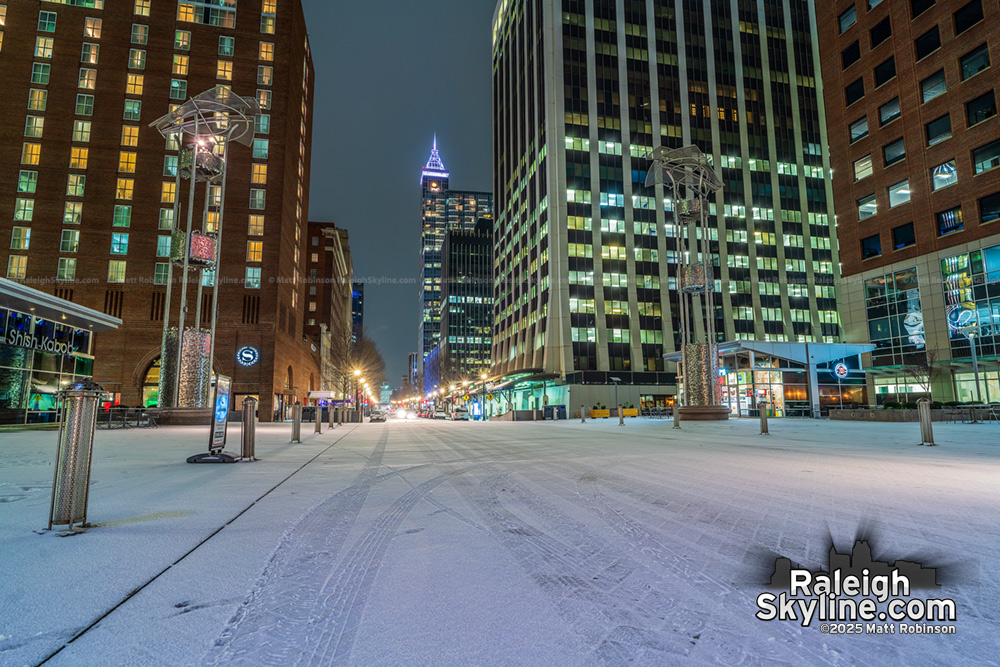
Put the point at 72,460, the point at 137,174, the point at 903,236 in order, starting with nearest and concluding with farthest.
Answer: the point at 72,460, the point at 903,236, the point at 137,174

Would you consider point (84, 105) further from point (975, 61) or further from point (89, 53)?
point (975, 61)

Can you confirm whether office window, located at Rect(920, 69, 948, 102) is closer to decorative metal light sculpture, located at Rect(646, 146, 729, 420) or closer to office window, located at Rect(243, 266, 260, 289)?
decorative metal light sculpture, located at Rect(646, 146, 729, 420)

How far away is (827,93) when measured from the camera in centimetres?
4631

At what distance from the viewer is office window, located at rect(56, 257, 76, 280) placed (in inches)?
1725

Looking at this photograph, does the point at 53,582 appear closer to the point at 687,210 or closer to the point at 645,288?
the point at 687,210

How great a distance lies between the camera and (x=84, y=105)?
46469 millimetres

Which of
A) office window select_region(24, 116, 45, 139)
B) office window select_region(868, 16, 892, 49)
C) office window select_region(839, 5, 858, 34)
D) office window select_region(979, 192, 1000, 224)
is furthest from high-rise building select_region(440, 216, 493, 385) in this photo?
office window select_region(979, 192, 1000, 224)

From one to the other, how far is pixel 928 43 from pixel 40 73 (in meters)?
75.1

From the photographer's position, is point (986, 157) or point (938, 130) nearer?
point (986, 157)

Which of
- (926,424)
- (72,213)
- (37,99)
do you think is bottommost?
(926,424)

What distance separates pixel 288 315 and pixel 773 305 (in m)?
65.6

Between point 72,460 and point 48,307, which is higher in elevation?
point 48,307

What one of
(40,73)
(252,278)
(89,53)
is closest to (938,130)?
(252,278)

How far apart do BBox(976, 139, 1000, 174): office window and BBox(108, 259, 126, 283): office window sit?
218ft
